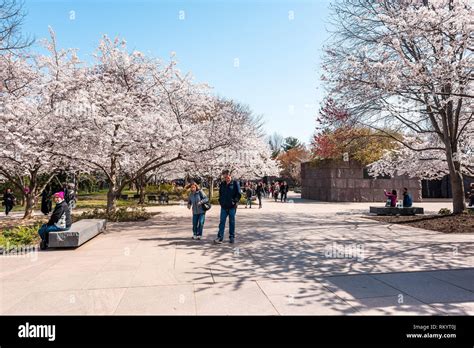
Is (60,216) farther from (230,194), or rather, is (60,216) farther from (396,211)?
(396,211)

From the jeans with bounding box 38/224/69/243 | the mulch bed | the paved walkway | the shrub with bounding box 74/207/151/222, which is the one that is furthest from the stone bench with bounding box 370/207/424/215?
the jeans with bounding box 38/224/69/243

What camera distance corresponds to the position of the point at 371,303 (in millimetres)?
4363

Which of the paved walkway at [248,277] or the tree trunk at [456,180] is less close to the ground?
the tree trunk at [456,180]

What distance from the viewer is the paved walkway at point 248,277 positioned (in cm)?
428

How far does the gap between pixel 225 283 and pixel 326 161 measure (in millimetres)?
25167

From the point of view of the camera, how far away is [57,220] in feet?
26.8

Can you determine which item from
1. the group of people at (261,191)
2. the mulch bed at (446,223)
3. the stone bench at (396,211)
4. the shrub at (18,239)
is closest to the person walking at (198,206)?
the shrub at (18,239)

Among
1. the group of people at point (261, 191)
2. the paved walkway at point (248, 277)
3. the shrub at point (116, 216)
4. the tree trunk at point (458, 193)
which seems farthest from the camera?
the group of people at point (261, 191)

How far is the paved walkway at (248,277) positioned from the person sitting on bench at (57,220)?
509mm

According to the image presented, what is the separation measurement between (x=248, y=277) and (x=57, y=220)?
17.5 ft

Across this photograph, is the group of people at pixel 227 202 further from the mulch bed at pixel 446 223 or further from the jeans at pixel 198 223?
the mulch bed at pixel 446 223
